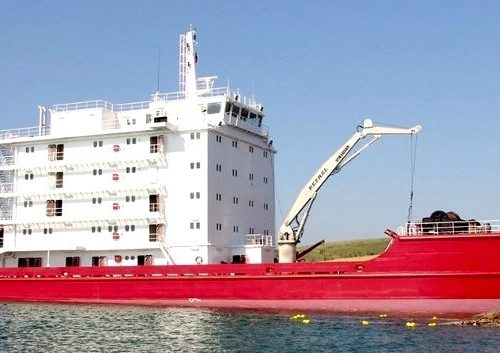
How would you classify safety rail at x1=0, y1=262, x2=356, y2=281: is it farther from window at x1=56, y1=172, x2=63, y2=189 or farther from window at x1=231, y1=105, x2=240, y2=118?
window at x1=231, y1=105, x2=240, y2=118

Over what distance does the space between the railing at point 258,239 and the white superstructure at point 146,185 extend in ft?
0.29

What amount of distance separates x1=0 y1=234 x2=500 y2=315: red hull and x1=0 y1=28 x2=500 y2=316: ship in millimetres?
42

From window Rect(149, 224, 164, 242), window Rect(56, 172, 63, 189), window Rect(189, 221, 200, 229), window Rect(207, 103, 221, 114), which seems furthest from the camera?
window Rect(56, 172, 63, 189)

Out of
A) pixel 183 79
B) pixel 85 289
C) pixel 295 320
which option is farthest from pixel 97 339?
pixel 183 79

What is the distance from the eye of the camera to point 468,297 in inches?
1003

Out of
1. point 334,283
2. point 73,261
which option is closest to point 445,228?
point 334,283

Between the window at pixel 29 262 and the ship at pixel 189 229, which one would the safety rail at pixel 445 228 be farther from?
the window at pixel 29 262

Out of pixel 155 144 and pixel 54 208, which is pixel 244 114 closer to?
pixel 155 144

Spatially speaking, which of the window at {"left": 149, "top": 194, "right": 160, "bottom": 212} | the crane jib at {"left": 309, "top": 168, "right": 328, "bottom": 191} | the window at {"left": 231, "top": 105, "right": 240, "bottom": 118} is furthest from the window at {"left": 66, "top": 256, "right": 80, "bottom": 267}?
the crane jib at {"left": 309, "top": 168, "right": 328, "bottom": 191}

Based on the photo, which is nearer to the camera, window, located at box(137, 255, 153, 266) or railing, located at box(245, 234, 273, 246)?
window, located at box(137, 255, 153, 266)

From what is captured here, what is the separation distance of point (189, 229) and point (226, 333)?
27.7 ft

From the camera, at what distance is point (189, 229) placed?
30266 mm

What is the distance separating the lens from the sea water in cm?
2016

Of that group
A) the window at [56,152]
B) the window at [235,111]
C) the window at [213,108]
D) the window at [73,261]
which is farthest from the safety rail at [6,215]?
the window at [235,111]
